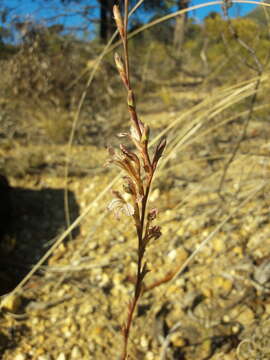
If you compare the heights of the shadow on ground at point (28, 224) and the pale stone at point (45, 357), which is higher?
the shadow on ground at point (28, 224)

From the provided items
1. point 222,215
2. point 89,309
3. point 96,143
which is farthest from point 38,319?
point 96,143

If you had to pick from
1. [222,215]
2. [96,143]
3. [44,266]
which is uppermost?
[96,143]

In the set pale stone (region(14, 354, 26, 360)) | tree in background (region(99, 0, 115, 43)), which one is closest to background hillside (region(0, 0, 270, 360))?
pale stone (region(14, 354, 26, 360))

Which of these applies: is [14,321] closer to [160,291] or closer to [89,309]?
[89,309]

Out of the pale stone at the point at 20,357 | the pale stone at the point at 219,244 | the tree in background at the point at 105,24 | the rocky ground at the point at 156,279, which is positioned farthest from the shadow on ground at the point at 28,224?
the tree in background at the point at 105,24

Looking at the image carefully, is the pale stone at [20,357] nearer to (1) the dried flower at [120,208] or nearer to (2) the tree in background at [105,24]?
(1) the dried flower at [120,208]

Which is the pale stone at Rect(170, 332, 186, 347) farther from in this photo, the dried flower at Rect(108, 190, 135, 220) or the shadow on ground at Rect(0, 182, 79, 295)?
the dried flower at Rect(108, 190, 135, 220)

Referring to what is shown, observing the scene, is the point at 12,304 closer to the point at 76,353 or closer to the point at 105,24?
the point at 76,353

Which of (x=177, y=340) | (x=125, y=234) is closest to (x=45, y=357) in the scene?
(x=177, y=340)
